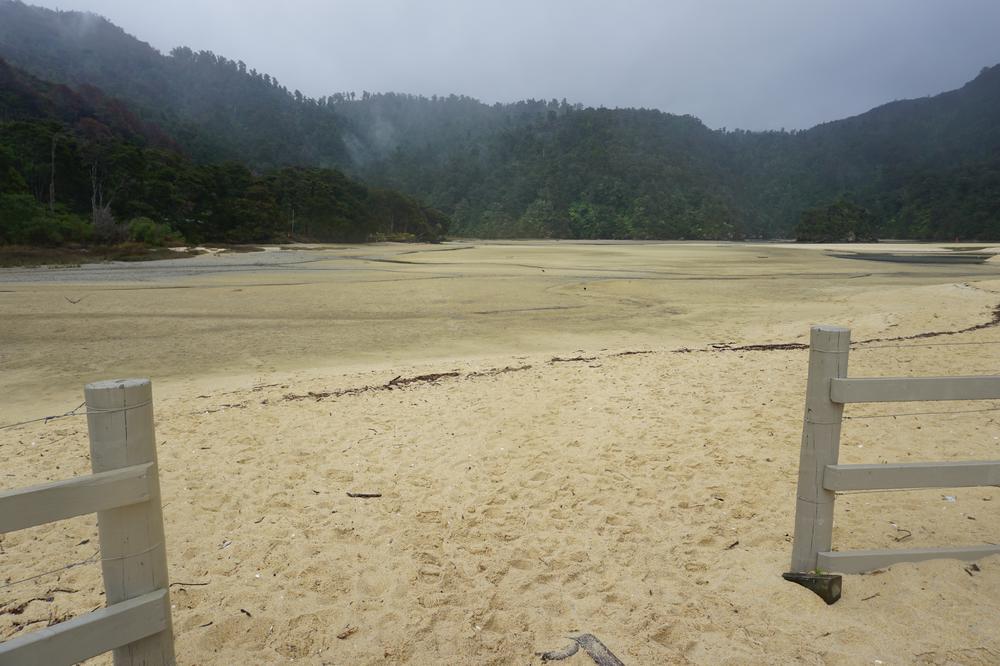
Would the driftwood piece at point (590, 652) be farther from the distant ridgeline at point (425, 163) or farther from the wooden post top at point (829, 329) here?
the distant ridgeline at point (425, 163)

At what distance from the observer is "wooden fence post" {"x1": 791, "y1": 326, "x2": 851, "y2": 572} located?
2686 mm

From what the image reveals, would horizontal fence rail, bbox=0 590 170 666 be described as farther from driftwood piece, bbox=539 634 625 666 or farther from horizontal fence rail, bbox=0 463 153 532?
driftwood piece, bbox=539 634 625 666

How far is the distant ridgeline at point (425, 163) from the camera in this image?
51.2 meters

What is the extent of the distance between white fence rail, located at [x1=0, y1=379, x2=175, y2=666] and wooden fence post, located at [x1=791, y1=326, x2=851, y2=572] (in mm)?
2713

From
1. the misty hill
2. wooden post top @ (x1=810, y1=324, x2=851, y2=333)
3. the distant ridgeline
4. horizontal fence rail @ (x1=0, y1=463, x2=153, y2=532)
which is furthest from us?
the distant ridgeline

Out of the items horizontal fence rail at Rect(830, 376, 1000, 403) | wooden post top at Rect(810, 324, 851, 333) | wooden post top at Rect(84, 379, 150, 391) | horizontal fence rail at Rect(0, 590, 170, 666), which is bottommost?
horizontal fence rail at Rect(0, 590, 170, 666)

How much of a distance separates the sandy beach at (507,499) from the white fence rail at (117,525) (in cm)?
107

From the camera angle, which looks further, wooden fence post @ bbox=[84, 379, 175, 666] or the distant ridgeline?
the distant ridgeline

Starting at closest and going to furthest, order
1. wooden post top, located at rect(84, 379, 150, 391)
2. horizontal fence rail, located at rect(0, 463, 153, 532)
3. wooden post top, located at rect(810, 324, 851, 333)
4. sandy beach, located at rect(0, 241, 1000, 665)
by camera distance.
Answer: horizontal fence rail, located at rect(0, 463, 153, 532) → wooden post top, located at rect(84, 379, 150, 391) → wooden post top, located at rect(810, 324, 851, 333) → sandy beach, located at rect(0, 241, 1000, 665)

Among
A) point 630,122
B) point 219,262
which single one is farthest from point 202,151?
point 630,122

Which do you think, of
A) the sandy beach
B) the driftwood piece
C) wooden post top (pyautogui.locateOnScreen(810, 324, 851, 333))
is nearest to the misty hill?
the sandy beach

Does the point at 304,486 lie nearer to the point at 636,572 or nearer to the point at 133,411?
the point at 636,572

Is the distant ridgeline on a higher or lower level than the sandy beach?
higher

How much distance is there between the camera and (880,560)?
3127 mm
